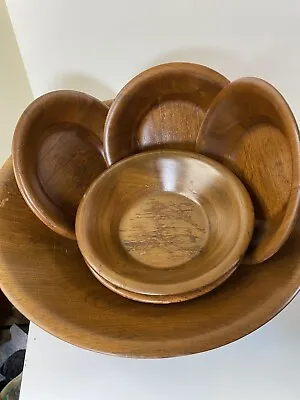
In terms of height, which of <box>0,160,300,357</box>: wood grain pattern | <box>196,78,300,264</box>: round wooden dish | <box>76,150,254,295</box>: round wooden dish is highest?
<box>196,78,300,264</box>: round wooden dish

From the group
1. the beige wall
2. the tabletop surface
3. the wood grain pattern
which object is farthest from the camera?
the beige wall

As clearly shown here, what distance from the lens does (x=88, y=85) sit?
96cm

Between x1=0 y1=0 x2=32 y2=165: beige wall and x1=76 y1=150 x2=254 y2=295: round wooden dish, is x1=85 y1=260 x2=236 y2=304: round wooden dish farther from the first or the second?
x1=0 y1=0 x2=32 y2=165: beige wall

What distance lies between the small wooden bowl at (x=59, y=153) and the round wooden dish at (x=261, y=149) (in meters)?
0.17

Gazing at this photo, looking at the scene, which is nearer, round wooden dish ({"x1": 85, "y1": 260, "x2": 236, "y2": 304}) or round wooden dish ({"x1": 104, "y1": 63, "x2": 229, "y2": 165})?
round wooden dish ({"x1": 85, "y1": 260, "x2": 236, "y2": 304})

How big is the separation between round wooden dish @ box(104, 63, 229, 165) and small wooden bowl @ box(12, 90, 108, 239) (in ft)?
0.13

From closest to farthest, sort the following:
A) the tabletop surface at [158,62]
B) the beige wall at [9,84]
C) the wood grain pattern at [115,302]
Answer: the wood grain pattern at [115,302] → the tabletop surface at [158,62] → the beige wall at [9,84]

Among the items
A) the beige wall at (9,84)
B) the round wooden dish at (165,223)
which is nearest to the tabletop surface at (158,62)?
the beige wall at (9,84)

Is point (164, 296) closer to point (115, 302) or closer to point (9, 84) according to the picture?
point (115, 302)

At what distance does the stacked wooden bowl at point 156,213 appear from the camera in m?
0.61

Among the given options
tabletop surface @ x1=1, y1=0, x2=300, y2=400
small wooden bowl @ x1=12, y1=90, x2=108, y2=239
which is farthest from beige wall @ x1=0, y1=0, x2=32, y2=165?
small wooden bowl @ x1=12, y1=90, x2=108, y2=239

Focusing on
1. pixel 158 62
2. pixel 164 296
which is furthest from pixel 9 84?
pixel 164 296

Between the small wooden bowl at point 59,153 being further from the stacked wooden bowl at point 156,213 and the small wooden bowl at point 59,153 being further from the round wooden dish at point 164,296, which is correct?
the round wooden dish at point 164,296

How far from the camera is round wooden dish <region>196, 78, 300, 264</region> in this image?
0.63m
